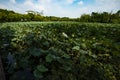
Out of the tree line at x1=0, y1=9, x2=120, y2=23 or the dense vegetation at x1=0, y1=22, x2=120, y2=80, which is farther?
the tree line at x1=0, y1=9, x2=120, y2=23

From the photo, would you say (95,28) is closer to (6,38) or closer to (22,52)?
(6,38)

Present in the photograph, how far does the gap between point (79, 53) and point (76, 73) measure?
355 mm

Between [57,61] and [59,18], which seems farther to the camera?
[59,18]

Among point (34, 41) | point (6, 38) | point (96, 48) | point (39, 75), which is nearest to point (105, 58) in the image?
point (96, 48)

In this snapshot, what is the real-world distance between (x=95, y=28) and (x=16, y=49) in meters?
4.04

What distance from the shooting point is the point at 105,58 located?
3.38 meters

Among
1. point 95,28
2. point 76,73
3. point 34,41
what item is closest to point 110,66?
point 76,73

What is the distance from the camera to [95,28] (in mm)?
6738

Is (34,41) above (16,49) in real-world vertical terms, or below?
above

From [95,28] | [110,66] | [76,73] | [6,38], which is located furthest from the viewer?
[95,28]

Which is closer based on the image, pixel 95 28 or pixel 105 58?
pixel 105 58

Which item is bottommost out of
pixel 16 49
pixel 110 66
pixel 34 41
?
pixel 110 66

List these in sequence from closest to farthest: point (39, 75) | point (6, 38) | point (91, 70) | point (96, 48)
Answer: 1. point (39, 75)
2. point (91, 70)
3. point (96, 48)
4. point (6, 38)

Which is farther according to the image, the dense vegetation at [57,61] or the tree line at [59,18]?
the tree line at [59,18]
